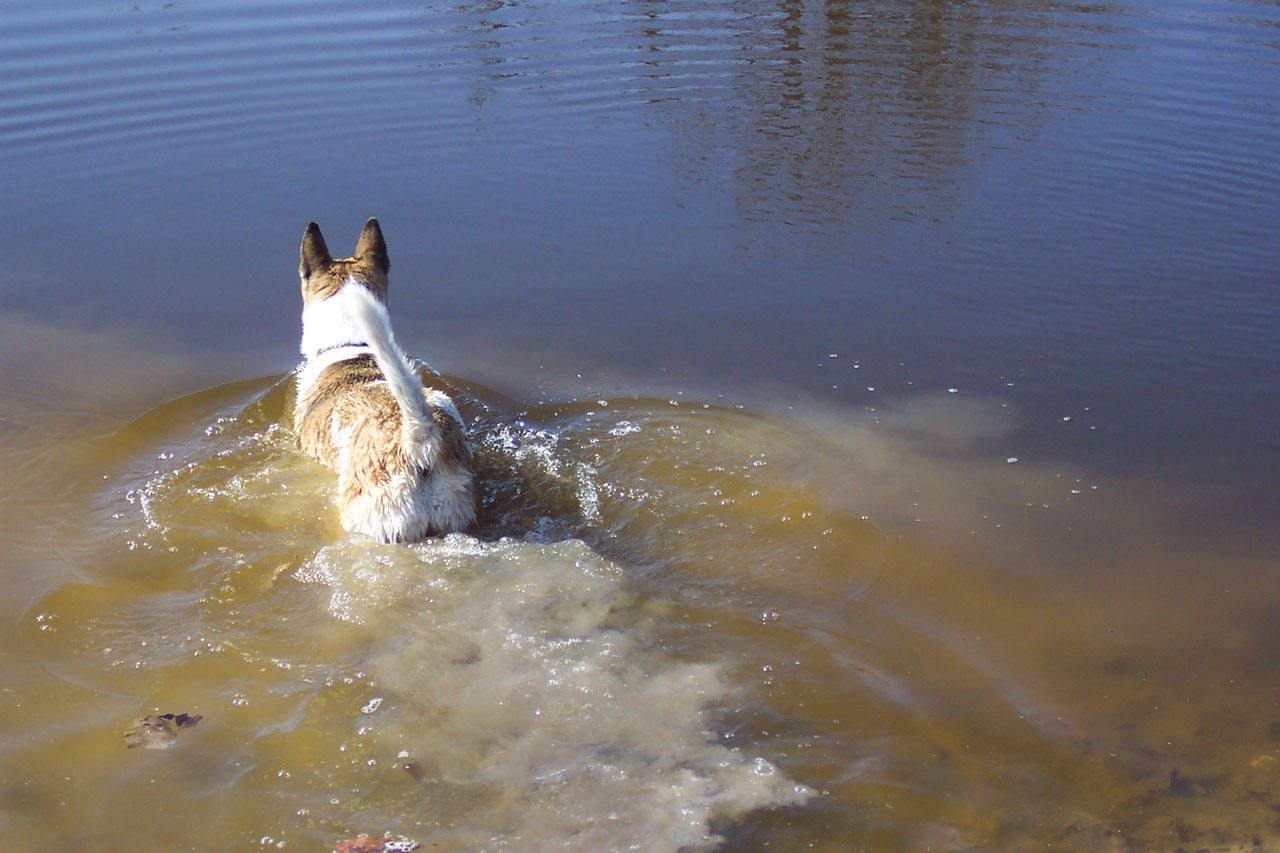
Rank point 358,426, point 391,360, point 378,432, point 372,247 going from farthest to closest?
point 372,247 → point 358,426 → point 378,432 → point 391,360

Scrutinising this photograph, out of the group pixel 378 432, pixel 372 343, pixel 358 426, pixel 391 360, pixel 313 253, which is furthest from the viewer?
pixel 313 253

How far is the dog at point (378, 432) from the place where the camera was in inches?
176

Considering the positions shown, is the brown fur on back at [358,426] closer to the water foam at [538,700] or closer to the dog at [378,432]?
the dog at [378,432]

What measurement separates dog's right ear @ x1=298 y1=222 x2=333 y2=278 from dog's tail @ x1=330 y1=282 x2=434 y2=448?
177 cm

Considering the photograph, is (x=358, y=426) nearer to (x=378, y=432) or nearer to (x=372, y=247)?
(x=378, y=432)

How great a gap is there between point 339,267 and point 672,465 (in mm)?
2381

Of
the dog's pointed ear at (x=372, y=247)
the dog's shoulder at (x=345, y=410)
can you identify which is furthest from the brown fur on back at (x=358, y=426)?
the dog's pointed ear at (x=372, y=247)

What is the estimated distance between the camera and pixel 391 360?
432 cm

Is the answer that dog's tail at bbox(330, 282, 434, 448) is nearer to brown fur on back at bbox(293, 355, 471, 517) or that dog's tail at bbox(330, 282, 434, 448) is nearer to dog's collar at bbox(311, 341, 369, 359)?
brown fur on back at bbox(293, 355, 471, 517)

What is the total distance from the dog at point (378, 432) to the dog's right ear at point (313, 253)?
0.01 metres

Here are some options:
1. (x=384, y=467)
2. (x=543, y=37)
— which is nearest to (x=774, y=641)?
(x=384, y=467)

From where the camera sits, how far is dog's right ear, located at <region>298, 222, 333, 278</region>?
19.9 ft

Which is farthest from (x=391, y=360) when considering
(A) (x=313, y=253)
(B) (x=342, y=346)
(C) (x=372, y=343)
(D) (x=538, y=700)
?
(A) (x=313, y=253)

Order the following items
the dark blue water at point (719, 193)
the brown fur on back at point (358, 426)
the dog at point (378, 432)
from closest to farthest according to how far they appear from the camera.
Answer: the dog at point (378, 432) → the brown fur on back at point (358, 426) → the dark blue water at point (719, 193)
